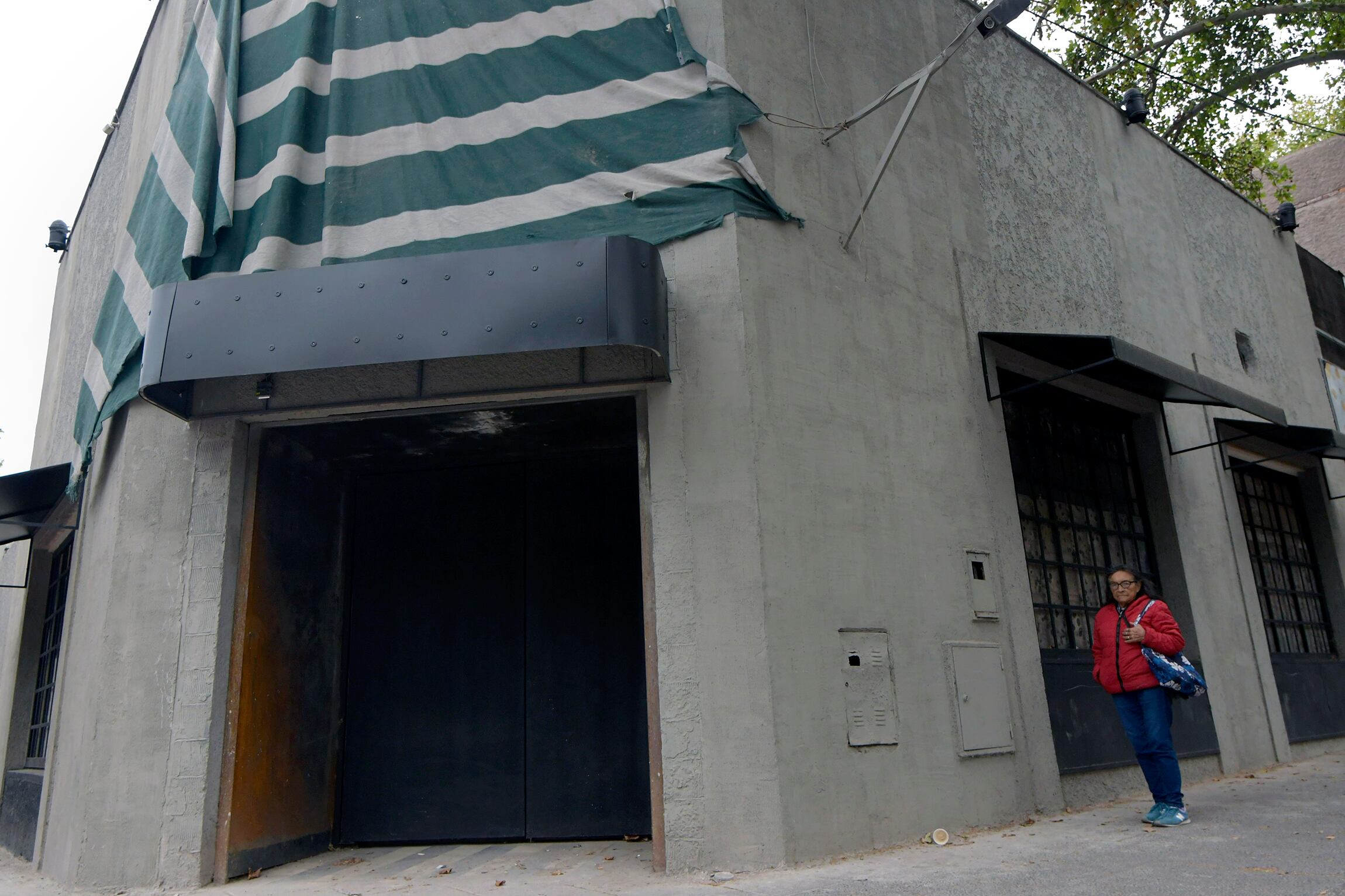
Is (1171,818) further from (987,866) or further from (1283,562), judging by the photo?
(1283,562)

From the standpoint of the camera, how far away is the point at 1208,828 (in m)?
6.60

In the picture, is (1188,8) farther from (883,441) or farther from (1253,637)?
(883,441)

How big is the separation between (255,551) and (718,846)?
12.8 feet

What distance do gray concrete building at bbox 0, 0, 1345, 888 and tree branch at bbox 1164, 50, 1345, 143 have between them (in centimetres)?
1182

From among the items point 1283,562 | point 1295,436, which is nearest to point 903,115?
point 1295,436

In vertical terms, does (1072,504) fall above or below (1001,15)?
below

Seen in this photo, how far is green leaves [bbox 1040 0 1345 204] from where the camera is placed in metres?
19.5

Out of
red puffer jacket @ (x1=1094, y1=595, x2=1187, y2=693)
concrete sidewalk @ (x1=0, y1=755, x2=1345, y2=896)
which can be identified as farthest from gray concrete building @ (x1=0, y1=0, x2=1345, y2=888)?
red puffer jacket @ (x1=1094, y1=595, x2=1187, y2=693)

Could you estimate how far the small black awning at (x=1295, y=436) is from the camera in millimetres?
11391

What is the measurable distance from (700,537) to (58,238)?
1138 cm

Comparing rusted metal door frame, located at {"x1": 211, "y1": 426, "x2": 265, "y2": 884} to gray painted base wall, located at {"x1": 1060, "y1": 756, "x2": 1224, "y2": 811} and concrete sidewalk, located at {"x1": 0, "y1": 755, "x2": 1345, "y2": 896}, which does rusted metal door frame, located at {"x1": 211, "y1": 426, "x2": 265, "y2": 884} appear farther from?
gray painted base wall, located at {"x1": 1060, "y1": 756, "x2": 1224, "y2": 811}

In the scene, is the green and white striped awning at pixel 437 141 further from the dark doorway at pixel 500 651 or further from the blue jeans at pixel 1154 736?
the blue jeans at pixel 1154 736

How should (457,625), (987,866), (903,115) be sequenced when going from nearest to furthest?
(987,866), (903,115), (457,625)

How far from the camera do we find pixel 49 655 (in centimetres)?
1067
